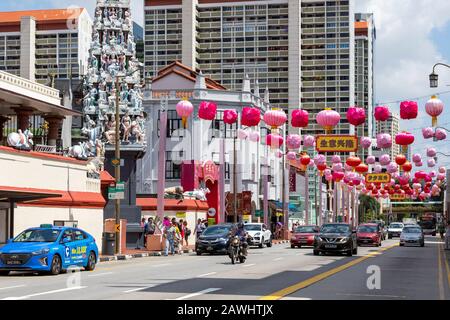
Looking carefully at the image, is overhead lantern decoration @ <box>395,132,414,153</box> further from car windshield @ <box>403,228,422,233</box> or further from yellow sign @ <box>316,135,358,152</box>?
car windshield @ <box>403,228,422,233</box>

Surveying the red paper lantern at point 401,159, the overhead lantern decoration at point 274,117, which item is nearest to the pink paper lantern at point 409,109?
the overhead lantern decoration at point 274,117

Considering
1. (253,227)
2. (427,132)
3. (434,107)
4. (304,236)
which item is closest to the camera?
(434,107)


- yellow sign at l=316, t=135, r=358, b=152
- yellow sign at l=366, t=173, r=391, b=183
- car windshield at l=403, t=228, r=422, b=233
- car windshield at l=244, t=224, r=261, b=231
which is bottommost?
car windshield at l=403, t=228, r=422, b=233

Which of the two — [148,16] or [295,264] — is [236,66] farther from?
[295,264]

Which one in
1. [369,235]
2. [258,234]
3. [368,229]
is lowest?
[369,235]

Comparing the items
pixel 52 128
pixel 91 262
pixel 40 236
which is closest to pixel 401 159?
pixel 52 128

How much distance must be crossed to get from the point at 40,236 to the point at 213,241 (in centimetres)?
1577

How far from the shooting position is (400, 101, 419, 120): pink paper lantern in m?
36.3

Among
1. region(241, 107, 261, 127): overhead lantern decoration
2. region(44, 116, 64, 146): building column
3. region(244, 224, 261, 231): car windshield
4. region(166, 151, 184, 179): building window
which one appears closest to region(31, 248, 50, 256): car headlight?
region(241, 107, 261, 127): overhead lantern decoration

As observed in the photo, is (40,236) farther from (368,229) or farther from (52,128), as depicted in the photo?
(368,229)

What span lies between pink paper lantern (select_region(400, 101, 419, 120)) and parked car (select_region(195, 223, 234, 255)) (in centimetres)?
998

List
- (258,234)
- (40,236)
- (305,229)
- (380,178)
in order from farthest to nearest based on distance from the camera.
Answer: (380,178) < (305,229) < (258,234) < (40,236)

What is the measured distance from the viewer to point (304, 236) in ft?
170

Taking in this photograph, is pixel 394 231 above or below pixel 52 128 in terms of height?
below
